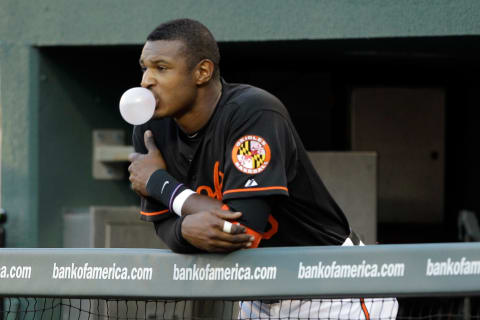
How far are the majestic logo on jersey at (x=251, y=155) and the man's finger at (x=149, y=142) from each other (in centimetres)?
42

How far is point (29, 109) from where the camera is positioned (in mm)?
5930

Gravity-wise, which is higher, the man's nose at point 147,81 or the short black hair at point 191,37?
the short black hair at point 191,37

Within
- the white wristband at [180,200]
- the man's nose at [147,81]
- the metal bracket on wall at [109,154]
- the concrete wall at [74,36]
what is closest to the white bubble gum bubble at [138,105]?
the man's nose at [147,81]

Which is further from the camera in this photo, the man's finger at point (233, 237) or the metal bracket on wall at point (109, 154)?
the metal bracket on wall at point (109, 154)

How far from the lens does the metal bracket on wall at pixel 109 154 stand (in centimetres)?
649

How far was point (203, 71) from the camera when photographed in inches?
115

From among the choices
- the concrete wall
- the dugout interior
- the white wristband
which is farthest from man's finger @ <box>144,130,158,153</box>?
the dugout interior

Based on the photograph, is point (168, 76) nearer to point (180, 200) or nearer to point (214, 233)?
point (180, 200)

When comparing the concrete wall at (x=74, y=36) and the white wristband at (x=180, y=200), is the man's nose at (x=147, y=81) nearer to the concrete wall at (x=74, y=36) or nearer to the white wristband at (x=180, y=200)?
the white wristband at (x=180, y=200)

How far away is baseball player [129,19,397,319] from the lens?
106 inches

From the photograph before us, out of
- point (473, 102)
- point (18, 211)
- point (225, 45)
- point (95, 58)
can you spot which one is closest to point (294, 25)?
point (225, 45)

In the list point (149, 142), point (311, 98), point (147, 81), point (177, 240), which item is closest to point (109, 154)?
point (311, 98)

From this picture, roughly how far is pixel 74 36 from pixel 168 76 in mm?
3145

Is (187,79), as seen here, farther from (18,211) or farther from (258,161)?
(18,211)
